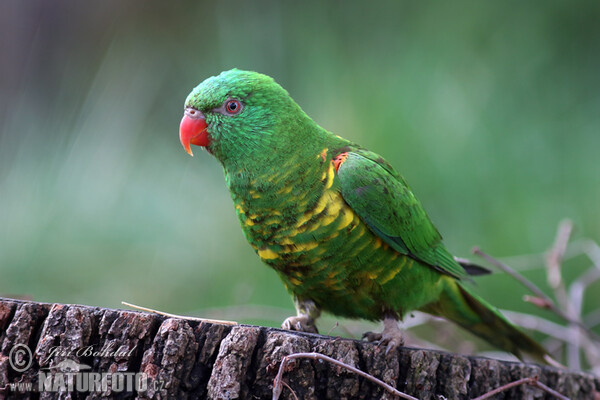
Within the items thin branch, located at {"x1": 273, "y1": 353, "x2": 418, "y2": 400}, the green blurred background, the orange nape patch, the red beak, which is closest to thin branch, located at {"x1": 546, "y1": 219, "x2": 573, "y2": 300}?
the green blurred background

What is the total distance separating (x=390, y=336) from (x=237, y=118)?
1263 millimetres

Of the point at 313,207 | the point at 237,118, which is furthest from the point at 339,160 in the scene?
the point at 237,118

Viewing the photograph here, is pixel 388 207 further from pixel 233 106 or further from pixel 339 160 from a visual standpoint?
pixel 233 106

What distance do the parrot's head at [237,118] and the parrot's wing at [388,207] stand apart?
13.6 inches

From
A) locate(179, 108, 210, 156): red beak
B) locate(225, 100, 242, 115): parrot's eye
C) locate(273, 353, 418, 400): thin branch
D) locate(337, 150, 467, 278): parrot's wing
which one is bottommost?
locate(273, 353, 418, 400): thin branch

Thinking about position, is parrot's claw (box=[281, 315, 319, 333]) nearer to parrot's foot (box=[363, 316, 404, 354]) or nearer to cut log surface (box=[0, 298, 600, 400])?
parrot's foot (box=[363, 316, 404, 354])

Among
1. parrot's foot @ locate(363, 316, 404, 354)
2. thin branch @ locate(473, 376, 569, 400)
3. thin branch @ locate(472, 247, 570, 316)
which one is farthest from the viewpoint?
thin branch @ locate(472, 247, 570, 316)

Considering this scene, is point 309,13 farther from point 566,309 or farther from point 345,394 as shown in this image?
point 345,394

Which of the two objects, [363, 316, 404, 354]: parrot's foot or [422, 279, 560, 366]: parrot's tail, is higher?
[422, 279, 560, 366]: parrot's tail

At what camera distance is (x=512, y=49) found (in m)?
3.69

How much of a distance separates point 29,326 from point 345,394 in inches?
43.0

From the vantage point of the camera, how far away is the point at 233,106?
254cm

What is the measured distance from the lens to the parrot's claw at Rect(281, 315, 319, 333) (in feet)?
8.81

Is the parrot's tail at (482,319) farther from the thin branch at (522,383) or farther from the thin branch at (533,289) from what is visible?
the thin branch at (522,383)
